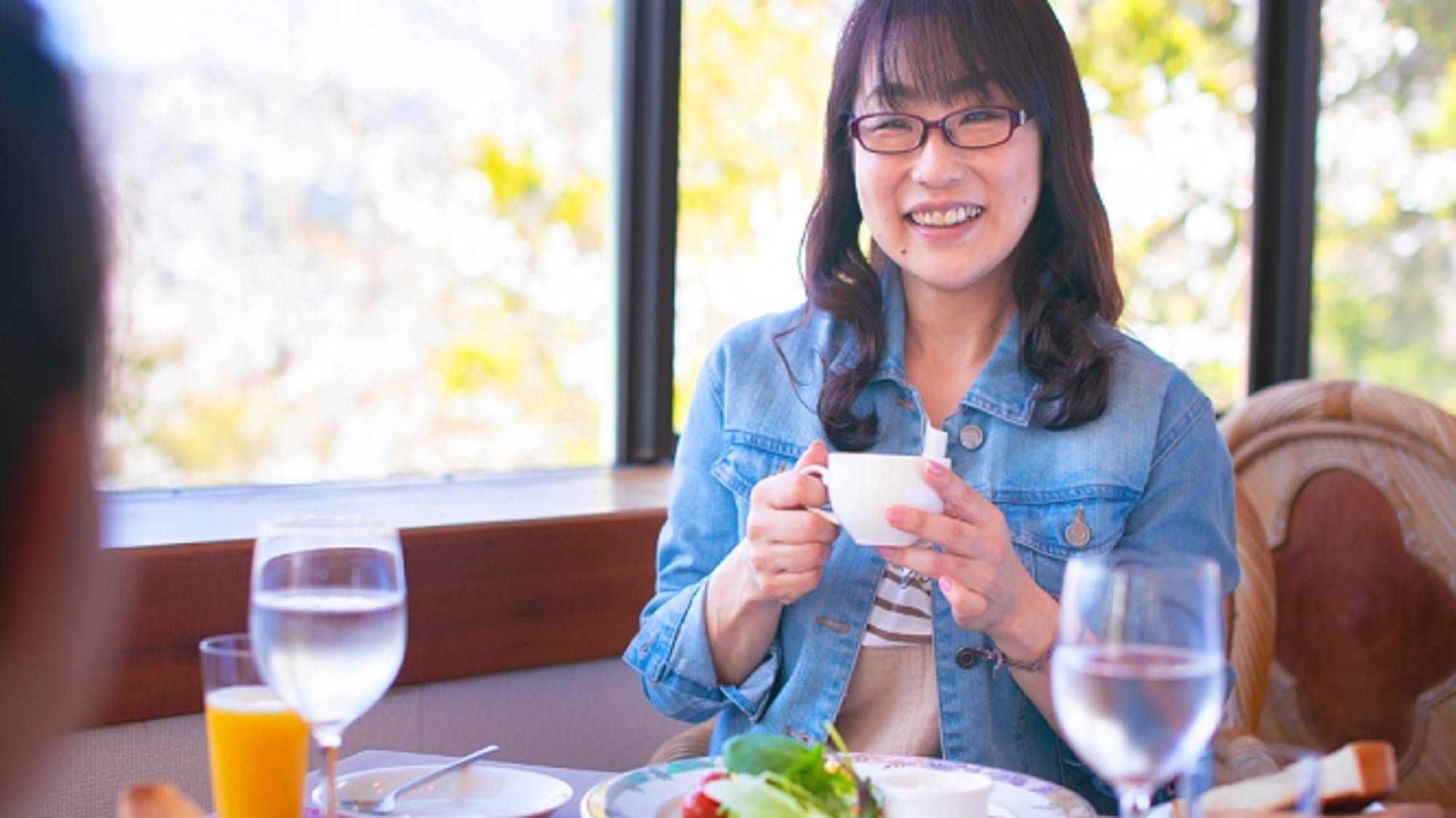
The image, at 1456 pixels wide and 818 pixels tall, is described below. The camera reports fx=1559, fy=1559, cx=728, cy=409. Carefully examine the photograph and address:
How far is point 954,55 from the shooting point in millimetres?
1609

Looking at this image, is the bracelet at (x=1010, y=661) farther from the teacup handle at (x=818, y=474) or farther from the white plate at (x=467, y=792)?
the white plate at (x=467, y=792)

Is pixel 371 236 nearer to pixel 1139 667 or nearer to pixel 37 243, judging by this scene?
pixel 1139 667

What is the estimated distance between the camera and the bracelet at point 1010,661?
1433 mm

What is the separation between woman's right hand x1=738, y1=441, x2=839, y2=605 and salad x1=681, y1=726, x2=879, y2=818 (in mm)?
357

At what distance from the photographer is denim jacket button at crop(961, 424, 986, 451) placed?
64.4 inches

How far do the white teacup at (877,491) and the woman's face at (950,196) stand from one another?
402mm

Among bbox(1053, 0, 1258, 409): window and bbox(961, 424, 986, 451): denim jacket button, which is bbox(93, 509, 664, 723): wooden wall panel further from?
bbox(1053, 0, 1258, 409): window

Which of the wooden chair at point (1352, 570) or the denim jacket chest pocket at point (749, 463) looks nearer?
the denim jacket chest pocket at point (749, 463)

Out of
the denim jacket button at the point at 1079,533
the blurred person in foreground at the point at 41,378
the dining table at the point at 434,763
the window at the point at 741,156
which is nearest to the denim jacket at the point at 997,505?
the denim jacket button at the point at 1079,533

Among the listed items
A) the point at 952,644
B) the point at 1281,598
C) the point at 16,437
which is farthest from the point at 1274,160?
the point at 16,437

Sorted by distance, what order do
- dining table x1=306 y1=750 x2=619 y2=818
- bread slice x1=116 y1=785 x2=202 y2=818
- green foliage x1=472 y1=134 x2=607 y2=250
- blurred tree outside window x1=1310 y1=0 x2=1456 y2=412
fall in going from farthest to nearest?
blurred tree outside window x1=1310 y1=0 x2=1456 y2=412, green foliage x1=472 y1=134 x2=607 y2=250, dining table x1=306 y1=750 x2=619 y2=818, bread slice x1=116 y1=785 x2=202 y2=818

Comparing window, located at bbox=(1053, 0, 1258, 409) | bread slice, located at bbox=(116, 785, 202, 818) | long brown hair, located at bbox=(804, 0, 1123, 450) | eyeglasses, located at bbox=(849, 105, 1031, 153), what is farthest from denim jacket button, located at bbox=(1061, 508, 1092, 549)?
window, located at bbox=(1053, 0, 1258, 409)

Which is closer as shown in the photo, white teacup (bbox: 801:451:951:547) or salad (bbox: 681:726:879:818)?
salad (bbox: 681:726:879:818)

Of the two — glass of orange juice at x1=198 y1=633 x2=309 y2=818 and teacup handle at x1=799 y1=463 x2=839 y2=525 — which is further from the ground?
teacup handle at x1=799 y1=463 x2=839 y2=525
